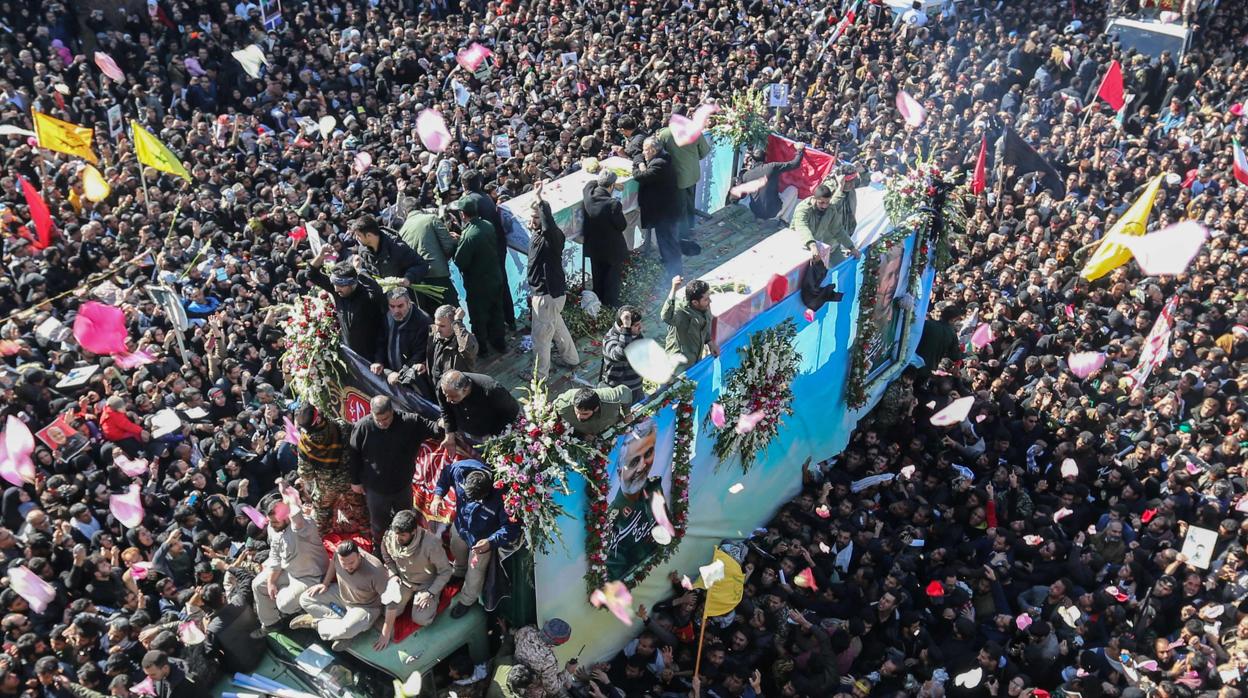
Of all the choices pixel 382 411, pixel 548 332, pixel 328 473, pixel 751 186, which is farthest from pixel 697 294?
pixel 751 186

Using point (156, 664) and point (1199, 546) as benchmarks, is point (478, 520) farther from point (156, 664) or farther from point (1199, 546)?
point (1199, 546)

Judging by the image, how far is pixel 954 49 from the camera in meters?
21.1

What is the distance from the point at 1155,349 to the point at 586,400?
754cm

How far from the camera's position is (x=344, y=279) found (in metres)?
8.87

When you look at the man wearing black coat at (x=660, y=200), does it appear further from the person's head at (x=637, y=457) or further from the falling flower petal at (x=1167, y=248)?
the falling flower petal at (x=1167, y=248)

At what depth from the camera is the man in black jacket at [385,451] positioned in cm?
859

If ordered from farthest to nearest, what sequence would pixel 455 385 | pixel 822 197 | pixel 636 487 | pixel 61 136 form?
pixel 61 136 → pixel 822 197 → pixel 636 487 → pixel 455 385

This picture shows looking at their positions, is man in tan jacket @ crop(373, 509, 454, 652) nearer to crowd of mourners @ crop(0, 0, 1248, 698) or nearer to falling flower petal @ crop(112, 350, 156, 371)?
crowd of mourners @ crop(0, 0, 1248, 698)

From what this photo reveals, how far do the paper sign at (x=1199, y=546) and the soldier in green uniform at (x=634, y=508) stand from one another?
5.25 m

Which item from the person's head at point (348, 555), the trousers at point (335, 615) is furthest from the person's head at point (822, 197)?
the trousers at point (335, 615)

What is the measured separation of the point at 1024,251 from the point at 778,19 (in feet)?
33.4

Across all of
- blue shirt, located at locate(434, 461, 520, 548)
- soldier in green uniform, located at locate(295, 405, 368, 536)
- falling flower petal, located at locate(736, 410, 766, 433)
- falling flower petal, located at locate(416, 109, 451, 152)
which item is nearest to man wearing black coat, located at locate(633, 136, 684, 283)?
falling flower petal, located at locate(736, 410, 766, 433)

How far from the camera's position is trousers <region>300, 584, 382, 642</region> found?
8492mm

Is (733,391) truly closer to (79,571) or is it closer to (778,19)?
(79,571)
